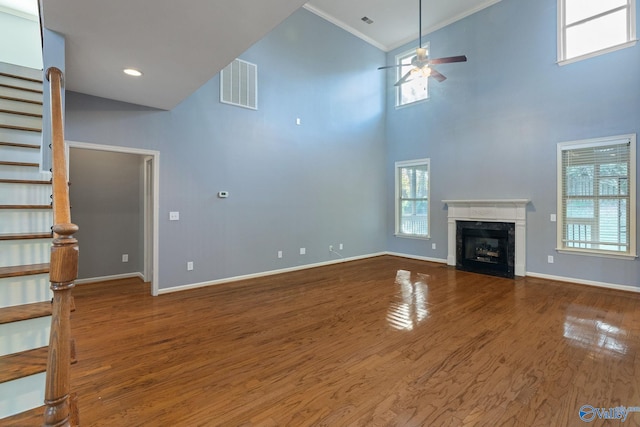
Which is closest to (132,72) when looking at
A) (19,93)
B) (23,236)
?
(19,93)

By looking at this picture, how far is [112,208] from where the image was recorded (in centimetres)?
515

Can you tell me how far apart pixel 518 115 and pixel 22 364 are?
723cm

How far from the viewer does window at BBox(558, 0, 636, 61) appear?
450 centimetres

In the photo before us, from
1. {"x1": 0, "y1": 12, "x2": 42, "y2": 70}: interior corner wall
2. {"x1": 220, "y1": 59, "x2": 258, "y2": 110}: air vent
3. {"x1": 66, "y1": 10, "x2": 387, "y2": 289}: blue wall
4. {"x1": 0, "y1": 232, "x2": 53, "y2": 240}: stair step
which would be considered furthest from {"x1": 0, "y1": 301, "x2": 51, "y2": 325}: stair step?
{"x1": 0, "y1": 12, "x2": 42, "y2": 70}: interior corner wall

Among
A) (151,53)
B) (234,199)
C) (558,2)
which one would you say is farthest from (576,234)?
(151,53)

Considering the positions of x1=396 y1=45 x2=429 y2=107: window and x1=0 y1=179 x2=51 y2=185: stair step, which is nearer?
x1=0 y1=179 x2=51 y2=185: stair step

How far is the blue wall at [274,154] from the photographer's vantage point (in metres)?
4.36

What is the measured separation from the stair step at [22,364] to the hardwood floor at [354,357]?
514 mm

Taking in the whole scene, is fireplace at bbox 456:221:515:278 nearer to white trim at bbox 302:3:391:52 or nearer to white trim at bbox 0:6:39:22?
white trim at bbox 302:3:391:52

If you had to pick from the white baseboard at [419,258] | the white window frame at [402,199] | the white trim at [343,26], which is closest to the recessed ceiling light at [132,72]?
the white trim at [343,26]

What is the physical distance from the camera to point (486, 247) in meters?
5.93

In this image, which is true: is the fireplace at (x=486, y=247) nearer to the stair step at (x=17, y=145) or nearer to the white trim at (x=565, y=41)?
the white trim at (x=565, y=41)

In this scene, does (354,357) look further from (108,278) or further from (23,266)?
(108,278)

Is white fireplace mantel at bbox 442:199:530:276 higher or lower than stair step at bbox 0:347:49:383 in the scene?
higher
